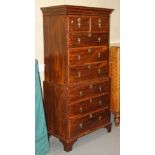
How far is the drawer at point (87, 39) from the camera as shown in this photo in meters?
2.83

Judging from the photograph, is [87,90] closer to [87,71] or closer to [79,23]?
[87,71]

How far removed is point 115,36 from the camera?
4.21 metres

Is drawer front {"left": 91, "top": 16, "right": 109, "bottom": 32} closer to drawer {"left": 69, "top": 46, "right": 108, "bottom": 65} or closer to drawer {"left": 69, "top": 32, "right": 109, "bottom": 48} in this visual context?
drawer {"left": 69, "top": 32, "right": 109, "bottom": 48}

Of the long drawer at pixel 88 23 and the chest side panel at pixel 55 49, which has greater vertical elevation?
the long drawer at pixel 88 23

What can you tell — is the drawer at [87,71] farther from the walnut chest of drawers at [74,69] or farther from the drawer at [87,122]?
the drawer at [87,122]

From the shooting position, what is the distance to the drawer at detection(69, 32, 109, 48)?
2834 millimetres

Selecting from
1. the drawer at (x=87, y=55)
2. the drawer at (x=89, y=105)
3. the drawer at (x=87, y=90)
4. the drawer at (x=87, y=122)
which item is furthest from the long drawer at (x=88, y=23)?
the drawer at (x=87, y=122)

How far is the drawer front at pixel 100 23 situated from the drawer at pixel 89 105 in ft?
2.81

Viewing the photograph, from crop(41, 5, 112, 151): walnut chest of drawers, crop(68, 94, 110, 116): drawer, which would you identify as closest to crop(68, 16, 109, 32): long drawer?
crop(41, 5, 112, 151): walnut chest of drawers
